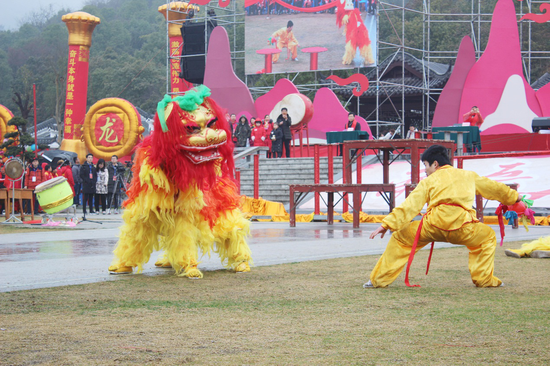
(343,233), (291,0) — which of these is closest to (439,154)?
(343,233)

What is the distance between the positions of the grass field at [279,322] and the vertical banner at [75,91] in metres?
24.6

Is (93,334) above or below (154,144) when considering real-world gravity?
below

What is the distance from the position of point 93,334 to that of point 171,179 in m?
2.58

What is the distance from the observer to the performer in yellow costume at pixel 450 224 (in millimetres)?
5453

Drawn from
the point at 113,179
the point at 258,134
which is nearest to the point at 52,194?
the point at 113,179

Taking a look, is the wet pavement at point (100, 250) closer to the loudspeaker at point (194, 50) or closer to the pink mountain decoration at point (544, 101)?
the pink mountain decoration at point (544, 101)

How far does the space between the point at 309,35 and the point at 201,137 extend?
64.7ft

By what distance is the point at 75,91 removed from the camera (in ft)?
97.2

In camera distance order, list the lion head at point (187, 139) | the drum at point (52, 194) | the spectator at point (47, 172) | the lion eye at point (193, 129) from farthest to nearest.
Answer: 1. the spectator at point (47, 172)
2. the drum at point (52, 194)
3. the lion eye at point (193, 129)
4. the lion head at point (187, 139)

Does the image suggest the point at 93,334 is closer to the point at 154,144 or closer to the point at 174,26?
the point at 154,144

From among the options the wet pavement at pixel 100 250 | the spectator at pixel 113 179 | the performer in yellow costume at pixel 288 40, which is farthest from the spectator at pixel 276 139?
the wet pavement at pixel 100 250

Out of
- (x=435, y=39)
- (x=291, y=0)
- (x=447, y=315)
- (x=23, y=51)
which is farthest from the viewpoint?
(x=23, y=51)

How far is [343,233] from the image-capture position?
10984 millimetres

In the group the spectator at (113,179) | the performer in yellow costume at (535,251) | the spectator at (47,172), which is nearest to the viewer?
the performer in yellow costume at (535,251)
